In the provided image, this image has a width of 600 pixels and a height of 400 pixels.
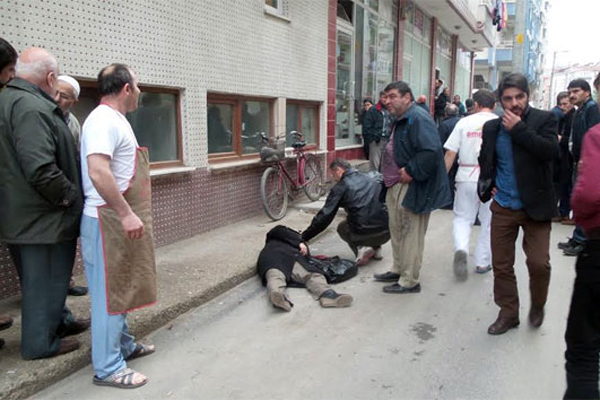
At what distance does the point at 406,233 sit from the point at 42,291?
123 inches

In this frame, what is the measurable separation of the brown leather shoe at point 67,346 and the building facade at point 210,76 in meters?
1.19

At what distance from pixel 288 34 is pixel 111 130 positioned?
615 centimetres

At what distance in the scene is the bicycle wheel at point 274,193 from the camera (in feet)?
25.0

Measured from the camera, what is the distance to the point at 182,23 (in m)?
5.97

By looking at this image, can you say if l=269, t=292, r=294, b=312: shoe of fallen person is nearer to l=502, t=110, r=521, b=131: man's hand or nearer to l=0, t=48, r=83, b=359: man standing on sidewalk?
l=0, t=48, r=83, b=359: man standing on sidewalk

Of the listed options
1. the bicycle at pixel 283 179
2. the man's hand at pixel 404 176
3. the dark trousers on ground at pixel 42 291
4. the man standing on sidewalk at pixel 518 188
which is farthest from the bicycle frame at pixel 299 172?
the dark trousers on ground at pixel 42 291

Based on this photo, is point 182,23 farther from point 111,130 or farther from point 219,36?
point 111,130

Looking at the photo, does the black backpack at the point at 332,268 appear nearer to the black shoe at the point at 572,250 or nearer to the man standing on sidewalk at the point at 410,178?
the man standing on sidewalk at the point at 410,178

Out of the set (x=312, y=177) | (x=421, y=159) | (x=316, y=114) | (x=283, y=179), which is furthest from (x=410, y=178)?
(x=316, y=114)

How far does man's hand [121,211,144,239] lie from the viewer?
2.89m

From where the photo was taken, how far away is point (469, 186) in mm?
5469

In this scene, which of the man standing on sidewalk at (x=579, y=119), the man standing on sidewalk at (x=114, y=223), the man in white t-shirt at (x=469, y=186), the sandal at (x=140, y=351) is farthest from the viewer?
the man standing on sidewalk at (x=579, y=119)

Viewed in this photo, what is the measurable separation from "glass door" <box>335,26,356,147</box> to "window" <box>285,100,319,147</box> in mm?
1229

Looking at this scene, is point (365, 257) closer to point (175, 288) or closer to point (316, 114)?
point (175, 288)
